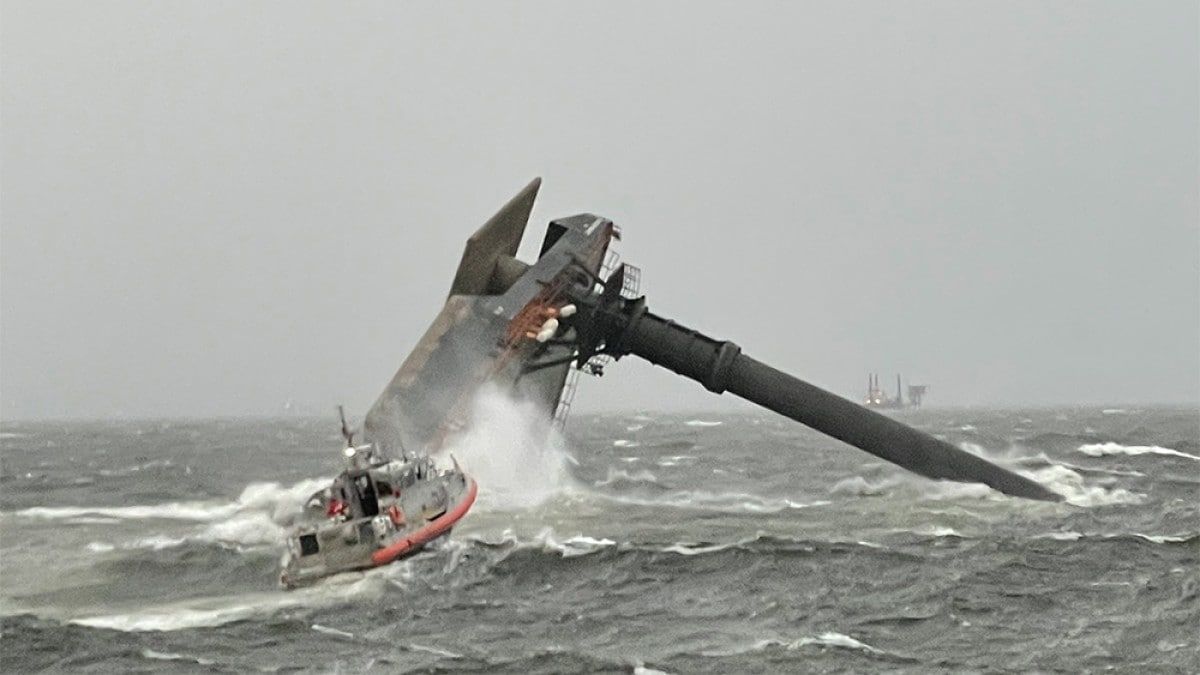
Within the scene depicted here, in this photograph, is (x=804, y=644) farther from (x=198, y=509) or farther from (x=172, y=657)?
(x=198, y=509)

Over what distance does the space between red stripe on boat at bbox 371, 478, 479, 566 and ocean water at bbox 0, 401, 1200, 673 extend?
45 cm

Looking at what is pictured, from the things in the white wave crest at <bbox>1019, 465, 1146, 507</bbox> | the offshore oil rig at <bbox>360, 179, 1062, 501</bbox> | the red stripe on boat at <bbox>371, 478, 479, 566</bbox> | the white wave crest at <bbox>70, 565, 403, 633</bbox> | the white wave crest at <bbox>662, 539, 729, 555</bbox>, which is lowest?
the white wave crest at <bbox>1019, 465, 1146, 507</bbox>

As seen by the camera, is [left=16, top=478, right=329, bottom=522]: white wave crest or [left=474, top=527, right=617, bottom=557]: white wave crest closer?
[left=474, top=527, right=617, bottom=557]: white wave crest

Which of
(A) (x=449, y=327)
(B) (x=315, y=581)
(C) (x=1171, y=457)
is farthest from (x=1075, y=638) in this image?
(C) (x=1171, y=457)

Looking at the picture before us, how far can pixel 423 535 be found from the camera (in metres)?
28.3

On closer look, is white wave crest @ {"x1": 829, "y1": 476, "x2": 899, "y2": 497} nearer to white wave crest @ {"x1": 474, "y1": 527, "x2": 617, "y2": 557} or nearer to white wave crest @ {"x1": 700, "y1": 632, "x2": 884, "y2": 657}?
white wave crest @ {"x1": 474, "y1": 527, "x2": 617, "y2": 557}

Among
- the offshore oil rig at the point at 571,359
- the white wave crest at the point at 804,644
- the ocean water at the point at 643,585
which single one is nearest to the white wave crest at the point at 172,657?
the ocean water at the point at 643,585

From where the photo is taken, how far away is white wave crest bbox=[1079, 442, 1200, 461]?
68812 millimetres

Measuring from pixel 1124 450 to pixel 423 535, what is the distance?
191 feet

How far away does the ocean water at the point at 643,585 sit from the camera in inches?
784

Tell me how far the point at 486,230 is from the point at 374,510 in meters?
15.9

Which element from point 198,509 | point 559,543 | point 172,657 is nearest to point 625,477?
point 198,509

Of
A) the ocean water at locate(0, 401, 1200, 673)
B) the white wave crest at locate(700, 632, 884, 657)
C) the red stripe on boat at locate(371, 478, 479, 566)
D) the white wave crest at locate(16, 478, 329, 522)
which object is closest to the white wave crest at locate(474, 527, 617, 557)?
the ocean water at locate(0, 401, 1200, 673)

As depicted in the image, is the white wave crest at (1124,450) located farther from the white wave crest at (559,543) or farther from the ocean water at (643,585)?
the white wave crest at (559,543)
